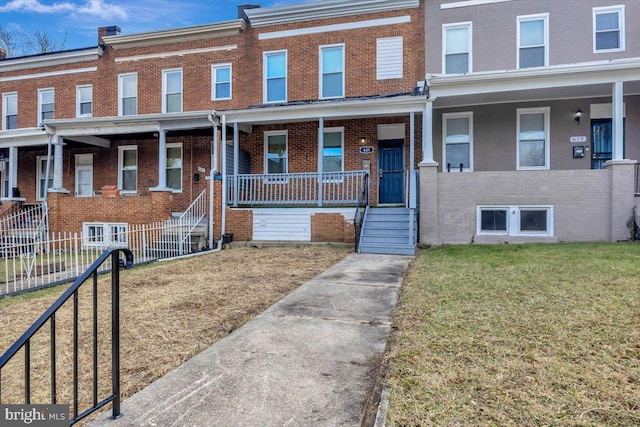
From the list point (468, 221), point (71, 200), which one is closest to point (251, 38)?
point (71, 200)

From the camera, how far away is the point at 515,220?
983 cm

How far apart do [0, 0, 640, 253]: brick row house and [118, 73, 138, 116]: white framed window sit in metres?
0.07

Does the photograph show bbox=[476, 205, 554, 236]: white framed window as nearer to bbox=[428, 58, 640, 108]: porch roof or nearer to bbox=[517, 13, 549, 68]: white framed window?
bbox=[428, 58, 640, 108]: porch roof

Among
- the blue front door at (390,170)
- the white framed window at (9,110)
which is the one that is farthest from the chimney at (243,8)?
the white framed window at (9,110)

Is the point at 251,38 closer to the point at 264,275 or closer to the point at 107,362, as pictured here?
the point at 264,275

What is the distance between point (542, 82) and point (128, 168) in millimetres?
14252

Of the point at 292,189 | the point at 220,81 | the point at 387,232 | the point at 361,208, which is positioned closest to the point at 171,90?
the point at 220,81

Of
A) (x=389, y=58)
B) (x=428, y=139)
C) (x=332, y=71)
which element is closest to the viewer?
(x=428, y=139)

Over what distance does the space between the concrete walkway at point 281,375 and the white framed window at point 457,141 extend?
8556 mm

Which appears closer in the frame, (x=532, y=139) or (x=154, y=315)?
(x=154, y=315)

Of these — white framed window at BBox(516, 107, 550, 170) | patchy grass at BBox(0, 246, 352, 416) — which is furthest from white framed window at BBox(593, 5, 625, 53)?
patchy grass at BBox(0, 246, 352, 416)

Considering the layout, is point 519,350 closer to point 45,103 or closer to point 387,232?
point 387,232

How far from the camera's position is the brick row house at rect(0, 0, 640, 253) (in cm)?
981

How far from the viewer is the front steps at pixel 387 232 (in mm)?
9188
